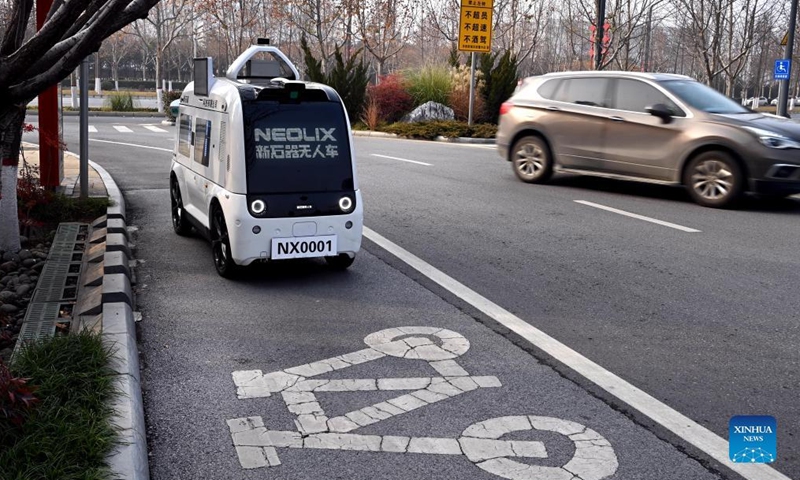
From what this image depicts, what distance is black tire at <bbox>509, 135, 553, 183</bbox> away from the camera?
13.6 m

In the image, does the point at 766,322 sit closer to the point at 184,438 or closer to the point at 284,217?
the point at 284,217

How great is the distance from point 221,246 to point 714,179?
7.15 m

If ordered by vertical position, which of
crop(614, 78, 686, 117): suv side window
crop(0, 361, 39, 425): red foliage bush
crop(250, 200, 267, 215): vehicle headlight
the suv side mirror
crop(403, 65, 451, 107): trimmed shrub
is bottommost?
crop(0, 361, 39, 425): red foliage bush

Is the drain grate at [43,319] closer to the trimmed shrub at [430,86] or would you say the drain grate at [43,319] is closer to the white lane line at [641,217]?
the white lane line at [641,217]

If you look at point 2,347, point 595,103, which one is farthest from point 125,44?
point 2,347

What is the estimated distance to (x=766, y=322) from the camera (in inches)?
256

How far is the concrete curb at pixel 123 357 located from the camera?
3.86 metres

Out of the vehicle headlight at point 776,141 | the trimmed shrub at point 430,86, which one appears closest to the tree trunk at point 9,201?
the vehicle headlight at point 776,141

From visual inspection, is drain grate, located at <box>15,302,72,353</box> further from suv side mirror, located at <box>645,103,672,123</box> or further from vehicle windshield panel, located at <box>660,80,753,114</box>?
vehicle windshield panel, located at <box>660,80,753,114</box>

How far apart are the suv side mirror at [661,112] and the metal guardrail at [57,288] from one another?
304 inches

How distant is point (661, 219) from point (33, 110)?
31.5 metres

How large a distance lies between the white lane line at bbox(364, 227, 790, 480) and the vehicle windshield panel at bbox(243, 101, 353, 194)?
4.36 feet

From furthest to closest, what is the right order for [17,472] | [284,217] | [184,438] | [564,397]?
[284,217] < [564,397] < [184,438] < [17,472]

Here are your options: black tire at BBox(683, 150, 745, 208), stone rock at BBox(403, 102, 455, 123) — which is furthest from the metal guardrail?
stone rock at BBox(403, 102, 455, 123)
